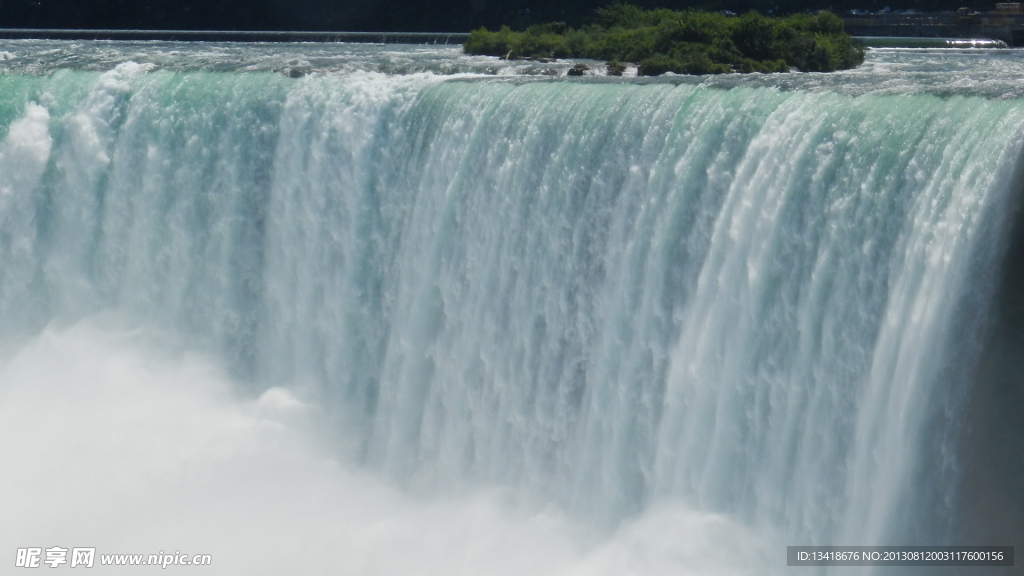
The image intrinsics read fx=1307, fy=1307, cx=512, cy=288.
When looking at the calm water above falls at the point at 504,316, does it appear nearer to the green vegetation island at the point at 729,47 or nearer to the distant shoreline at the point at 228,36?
the green vegetation island at the point at 729,47

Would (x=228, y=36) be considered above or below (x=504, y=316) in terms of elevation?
above

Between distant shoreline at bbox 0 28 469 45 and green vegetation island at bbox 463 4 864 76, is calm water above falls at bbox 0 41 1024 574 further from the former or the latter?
distant shoreline at bbox 0 28 469 45

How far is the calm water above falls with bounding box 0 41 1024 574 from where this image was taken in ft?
25.4

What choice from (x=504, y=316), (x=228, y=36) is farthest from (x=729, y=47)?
(x=228, y=36)

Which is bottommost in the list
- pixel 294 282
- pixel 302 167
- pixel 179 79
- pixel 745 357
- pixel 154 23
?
pixel 745 357

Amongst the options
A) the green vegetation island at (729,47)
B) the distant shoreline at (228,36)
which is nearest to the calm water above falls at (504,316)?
the green vegetation island at (729,47)

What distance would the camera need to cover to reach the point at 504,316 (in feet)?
34.7

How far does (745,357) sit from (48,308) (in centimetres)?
822

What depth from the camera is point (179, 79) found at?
1351 centimetres

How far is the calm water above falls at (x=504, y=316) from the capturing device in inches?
304

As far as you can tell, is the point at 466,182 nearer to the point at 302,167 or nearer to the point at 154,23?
the point at 302,167

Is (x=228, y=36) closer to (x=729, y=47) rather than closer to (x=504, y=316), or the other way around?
(x=729, y=47)

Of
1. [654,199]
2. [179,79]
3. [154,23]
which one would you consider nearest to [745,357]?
[654,199]

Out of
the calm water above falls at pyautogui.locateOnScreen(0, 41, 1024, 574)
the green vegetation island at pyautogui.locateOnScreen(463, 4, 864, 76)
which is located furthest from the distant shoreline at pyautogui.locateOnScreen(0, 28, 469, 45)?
the calm water above falls at pyautogui.locateOnScreen(0, 41, 1024, 574)
